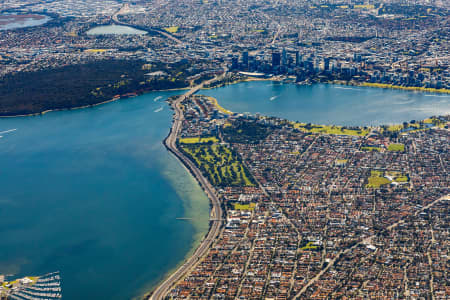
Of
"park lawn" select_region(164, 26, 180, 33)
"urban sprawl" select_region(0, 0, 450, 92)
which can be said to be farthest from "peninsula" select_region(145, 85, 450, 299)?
"park lawn" select_region(164, 26, 180, 33)

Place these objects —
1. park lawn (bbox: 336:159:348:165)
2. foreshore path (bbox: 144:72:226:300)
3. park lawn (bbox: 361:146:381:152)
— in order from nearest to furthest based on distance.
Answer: foreshore path (bbox: 144:72:226:300), park lawn (bbox: 336:159:348:165), park lawn (bbox: 361:146:381:152)

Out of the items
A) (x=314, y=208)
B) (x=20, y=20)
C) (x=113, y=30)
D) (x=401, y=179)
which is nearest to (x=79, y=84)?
(x=113, y=30)

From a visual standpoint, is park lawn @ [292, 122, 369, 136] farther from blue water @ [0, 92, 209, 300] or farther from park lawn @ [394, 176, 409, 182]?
blue water @ [0, 92, 209, 300]

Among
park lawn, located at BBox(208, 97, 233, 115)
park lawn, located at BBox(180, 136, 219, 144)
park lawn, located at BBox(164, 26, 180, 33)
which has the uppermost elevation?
park lawn, located at BBox(164, 26, 180, 33)

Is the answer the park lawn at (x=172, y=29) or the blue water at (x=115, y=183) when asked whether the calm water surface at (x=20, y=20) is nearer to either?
the park lawn at (x=172, y=29)

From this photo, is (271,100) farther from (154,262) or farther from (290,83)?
(154,262)

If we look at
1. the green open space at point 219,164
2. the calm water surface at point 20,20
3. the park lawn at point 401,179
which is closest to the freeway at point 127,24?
the calm water surface at point 20,20

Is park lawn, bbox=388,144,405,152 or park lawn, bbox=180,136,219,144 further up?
park lawn, bbox=180,136,219,144
